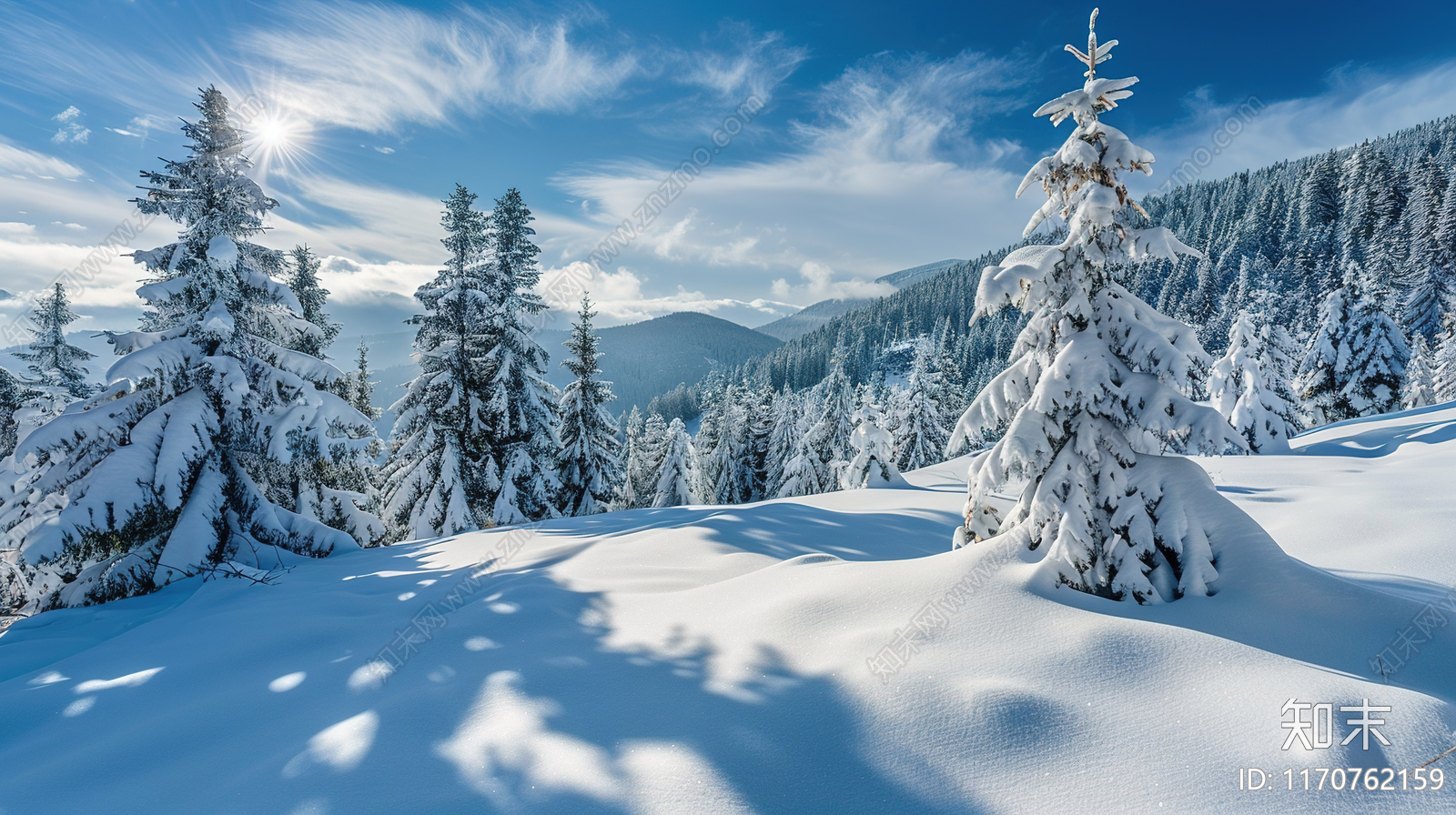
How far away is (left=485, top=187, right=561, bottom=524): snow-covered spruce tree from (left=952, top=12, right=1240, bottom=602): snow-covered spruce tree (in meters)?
13.6

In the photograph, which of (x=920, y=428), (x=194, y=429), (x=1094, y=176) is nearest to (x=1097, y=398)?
(x=1094, y=176)

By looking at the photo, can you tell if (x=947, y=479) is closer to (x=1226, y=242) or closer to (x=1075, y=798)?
(x=1075, y=798)

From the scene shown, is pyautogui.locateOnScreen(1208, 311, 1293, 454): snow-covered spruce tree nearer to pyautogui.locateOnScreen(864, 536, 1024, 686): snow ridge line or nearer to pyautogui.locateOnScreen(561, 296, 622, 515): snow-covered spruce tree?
pyautogui.locateOnScreen(864, 536, 1024, 686): snow ridge line

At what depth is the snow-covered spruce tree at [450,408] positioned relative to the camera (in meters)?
14.9

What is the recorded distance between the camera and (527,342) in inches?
621

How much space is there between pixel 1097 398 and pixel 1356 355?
36.5m

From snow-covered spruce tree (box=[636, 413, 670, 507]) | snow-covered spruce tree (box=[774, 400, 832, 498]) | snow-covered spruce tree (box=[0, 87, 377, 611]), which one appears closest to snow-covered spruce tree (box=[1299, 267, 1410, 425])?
snow-covered spruce tree (box=[774, 400, 832, 498])

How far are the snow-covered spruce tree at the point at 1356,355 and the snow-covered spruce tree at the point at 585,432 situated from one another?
36123mm

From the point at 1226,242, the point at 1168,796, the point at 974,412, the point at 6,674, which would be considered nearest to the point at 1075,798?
the point at 1168,796

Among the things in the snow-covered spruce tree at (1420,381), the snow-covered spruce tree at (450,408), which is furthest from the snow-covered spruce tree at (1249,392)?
the snow-covered spruce tree at (450,408)

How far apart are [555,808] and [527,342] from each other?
14.7m

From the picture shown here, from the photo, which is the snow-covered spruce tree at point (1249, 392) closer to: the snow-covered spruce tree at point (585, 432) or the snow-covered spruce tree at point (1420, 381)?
the snow-covered spruce tree at point (1420, 381)

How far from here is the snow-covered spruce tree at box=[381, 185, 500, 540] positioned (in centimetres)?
1491

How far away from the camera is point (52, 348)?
19125 mm
